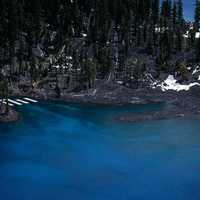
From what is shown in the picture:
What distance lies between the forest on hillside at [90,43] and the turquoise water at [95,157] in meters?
17.9

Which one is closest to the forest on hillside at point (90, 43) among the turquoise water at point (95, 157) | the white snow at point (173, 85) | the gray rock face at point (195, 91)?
the white snow at point (173, 85)

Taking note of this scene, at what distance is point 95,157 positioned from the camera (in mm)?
66625

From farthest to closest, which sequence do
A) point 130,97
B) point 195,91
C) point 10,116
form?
point 195,91 → point 130,97 → point 10,116

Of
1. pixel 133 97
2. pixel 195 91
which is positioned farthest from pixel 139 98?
pixel 195 91

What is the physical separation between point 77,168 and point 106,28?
7153 centimetres

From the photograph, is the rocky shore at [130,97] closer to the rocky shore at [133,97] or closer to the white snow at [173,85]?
the rocky shore at [133,97]

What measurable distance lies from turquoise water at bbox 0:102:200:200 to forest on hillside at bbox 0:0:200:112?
17.9m

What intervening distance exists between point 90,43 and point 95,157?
213ft

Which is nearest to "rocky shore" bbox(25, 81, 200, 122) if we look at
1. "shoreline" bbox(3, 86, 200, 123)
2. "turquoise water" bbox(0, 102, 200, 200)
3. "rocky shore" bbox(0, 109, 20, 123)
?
"shoreline" bbox(3, 86, 200, 123)

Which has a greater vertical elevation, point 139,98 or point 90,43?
point 90,43

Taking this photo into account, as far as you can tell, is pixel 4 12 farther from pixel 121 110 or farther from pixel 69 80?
pixel 121 110

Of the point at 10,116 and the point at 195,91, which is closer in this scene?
the point at 10,116

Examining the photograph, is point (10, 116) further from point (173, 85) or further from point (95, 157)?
point (173, 85)

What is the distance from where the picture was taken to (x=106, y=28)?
12712cm
